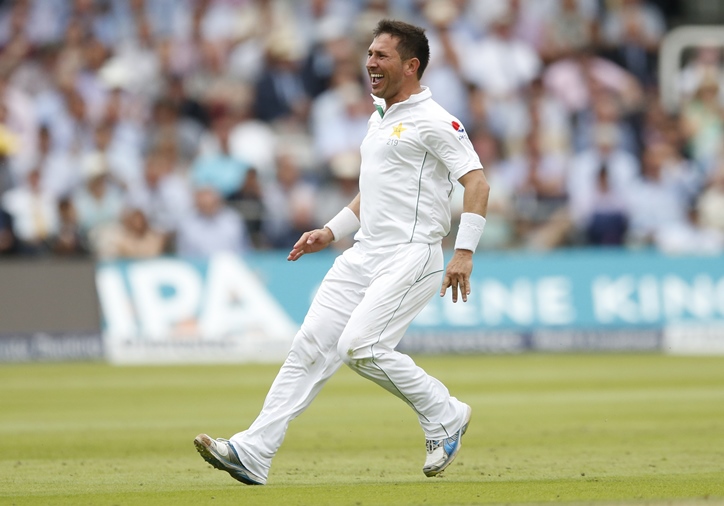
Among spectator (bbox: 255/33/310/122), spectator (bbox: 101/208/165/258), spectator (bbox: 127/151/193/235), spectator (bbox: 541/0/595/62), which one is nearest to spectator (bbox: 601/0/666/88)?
spectator (bbox: 541/0/595/62)

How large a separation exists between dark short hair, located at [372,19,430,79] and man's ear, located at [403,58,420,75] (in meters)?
0.02

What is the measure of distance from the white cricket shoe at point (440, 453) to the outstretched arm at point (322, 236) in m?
1.17

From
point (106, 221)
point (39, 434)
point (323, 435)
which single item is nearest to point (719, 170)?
point (106, 221)

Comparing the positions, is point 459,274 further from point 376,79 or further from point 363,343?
point 376,79

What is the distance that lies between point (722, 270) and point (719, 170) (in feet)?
6.26

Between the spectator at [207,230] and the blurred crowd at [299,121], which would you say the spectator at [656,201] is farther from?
the spectator at [207,230]

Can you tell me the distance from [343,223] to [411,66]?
3.12ft

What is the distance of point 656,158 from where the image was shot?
17.5 meters

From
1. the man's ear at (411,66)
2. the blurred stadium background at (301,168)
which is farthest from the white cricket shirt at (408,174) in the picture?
the blurred stadium background at (301,168)

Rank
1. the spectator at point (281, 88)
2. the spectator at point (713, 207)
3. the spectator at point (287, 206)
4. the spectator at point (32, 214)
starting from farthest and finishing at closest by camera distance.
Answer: the spectator at point (281, 88)
the spectator at point (713, 207)
the spectator at point (287, 206)
the spectator at point (32, 214)

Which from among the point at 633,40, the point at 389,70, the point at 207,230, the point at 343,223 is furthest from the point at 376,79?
the point at 633,40

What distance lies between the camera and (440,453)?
22.3 ft

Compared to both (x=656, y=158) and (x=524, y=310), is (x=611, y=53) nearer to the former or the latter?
(x=656, y=158)

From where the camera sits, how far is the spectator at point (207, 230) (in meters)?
16.1
